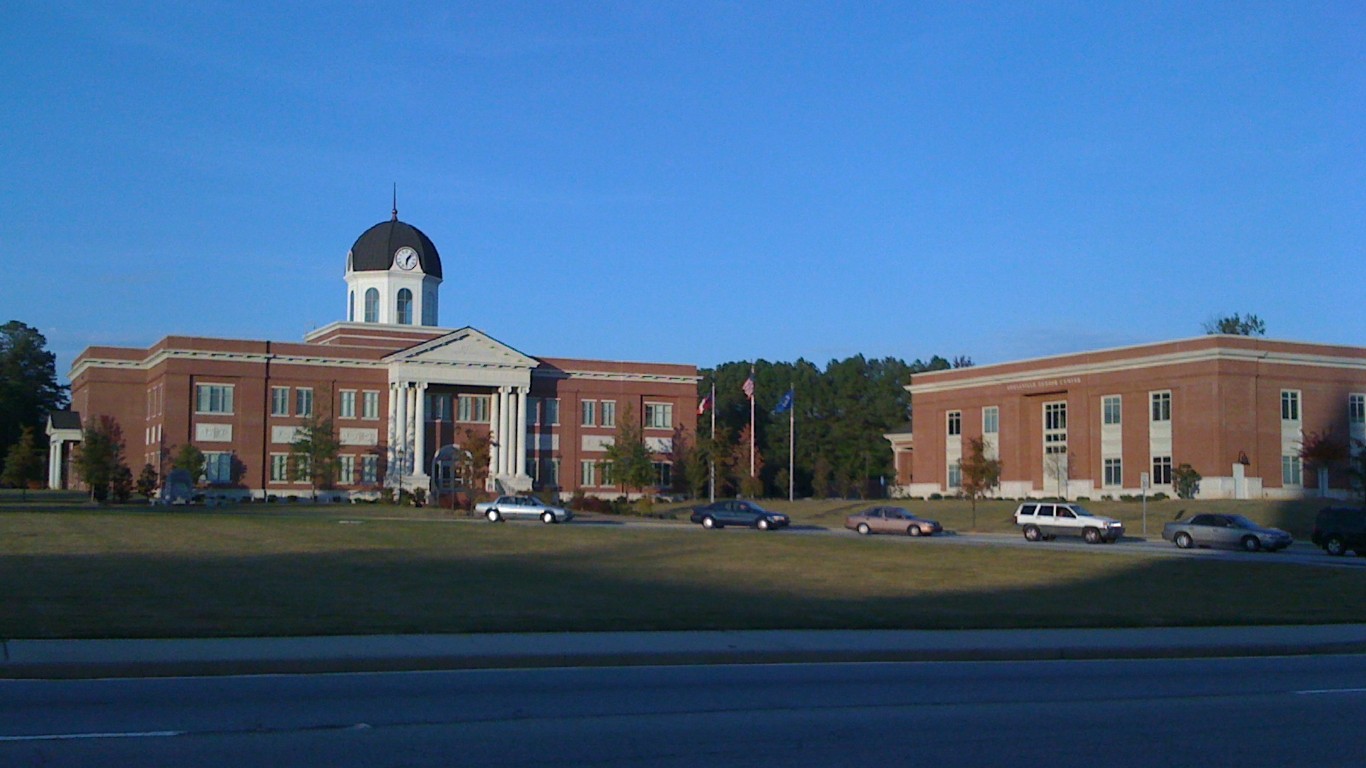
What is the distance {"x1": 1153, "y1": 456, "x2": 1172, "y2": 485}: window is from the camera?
255ft

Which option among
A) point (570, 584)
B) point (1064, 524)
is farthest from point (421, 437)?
point (570, 584)

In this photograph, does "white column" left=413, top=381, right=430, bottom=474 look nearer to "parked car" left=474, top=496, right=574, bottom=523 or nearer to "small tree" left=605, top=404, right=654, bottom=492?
"small tree" left=605, top=404, right=654, bottom=492

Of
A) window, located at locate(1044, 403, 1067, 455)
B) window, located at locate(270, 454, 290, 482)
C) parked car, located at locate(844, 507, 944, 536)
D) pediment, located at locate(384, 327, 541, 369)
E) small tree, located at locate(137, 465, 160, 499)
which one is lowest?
parked car, located at locate(844, 507, 944, 536)

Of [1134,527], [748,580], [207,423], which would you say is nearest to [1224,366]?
[1134,527]

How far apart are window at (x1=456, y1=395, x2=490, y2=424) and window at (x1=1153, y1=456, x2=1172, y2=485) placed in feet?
141

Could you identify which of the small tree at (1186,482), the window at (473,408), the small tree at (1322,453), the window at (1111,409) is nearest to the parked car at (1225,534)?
the small tree at (1186,482)

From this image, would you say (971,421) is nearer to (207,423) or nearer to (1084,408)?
(1084,408)

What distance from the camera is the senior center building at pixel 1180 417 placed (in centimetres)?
7481

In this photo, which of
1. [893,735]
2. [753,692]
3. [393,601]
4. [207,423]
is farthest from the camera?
→ [207,423]

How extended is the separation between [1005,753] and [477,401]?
8119 cm

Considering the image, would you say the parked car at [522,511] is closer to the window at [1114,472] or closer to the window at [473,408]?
the window at [473,408]

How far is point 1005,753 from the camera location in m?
10.7

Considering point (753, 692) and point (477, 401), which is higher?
point (477, 401)

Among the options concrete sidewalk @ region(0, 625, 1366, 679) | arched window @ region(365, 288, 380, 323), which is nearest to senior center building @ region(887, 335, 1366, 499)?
arched window @ region(365, 288, 380, 323)
